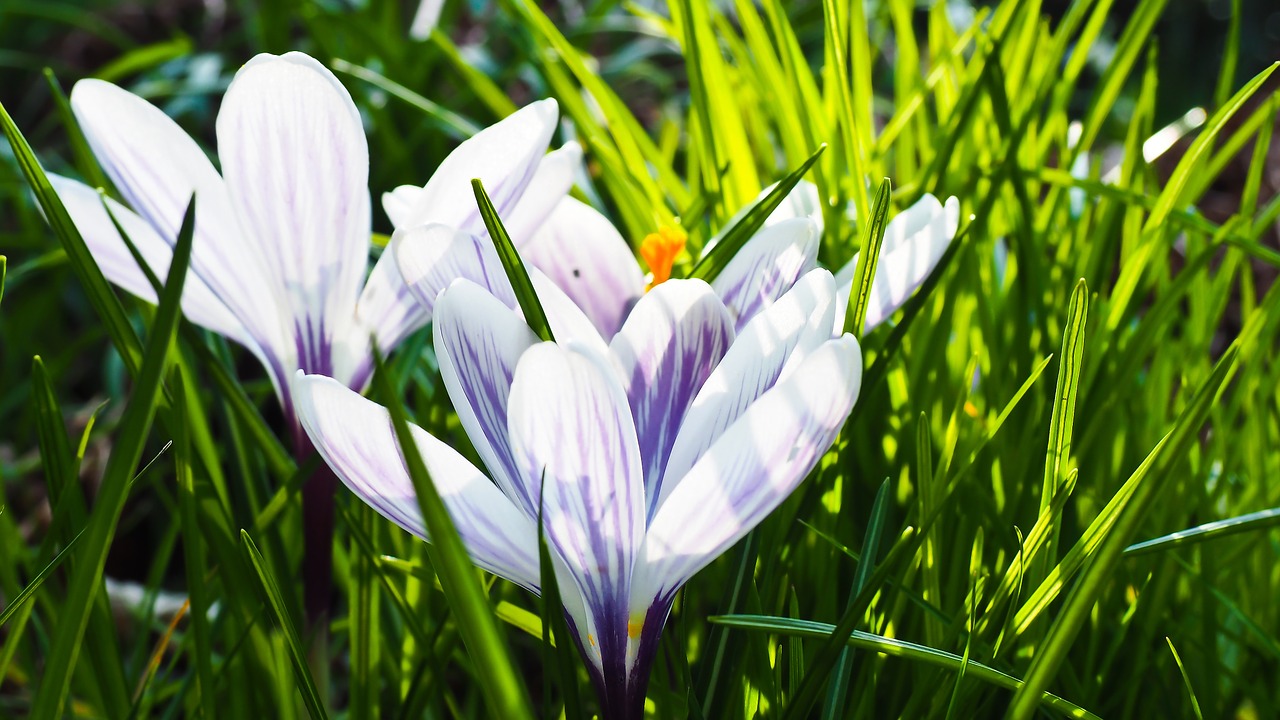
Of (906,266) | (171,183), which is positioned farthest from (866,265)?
(171,183)

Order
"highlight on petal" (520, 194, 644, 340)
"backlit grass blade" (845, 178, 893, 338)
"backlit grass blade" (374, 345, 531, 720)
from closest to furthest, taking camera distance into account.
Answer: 1. "backlit grass blade" (374, 345, 531, 720)
2. "backlit grass blade" (845, 178, 893, 338)
3. "highlight on petal" (520, 194, 644, 340)

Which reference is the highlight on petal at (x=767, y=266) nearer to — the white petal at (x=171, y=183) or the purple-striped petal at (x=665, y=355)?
the purple-striped petal at (x=665, y=355)

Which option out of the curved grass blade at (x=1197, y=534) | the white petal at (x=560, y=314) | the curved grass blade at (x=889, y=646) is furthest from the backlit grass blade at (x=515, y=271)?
the curved grass blade at (x=1197, y=534)

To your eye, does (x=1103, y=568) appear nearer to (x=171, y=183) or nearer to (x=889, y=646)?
(x=889, y=646)

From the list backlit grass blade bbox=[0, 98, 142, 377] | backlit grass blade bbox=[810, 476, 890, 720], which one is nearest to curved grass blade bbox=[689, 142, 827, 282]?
backlit grass blade bbox=[810, 476, 890, 720]

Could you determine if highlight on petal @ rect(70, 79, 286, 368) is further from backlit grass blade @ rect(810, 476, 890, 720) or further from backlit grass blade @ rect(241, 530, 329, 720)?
backlit grass blade @ rect(810, 476, 890, 720)
